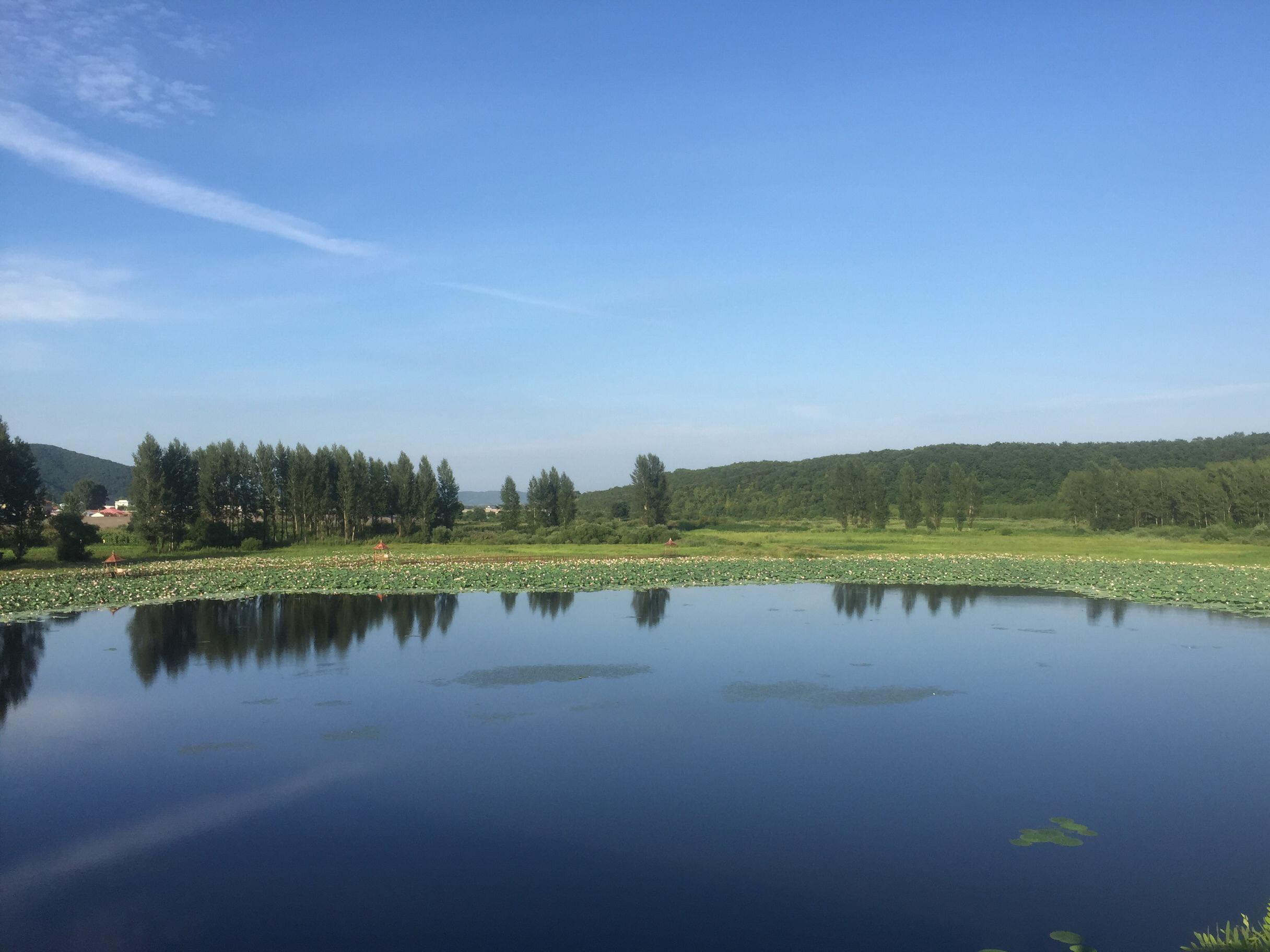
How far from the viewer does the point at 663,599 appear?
2912cm

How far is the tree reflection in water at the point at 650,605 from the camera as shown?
78.8 ft

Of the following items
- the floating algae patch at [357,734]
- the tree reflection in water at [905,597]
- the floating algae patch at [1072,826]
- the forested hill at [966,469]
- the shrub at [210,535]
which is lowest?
the floating algae patch at [1072,826]

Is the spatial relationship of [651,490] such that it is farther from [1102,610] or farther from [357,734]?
[357,734]

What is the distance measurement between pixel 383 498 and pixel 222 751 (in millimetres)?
59827

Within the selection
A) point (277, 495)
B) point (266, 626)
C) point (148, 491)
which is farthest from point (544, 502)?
point (266, 626)

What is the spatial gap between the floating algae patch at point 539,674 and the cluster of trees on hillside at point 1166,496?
6495 centimetres

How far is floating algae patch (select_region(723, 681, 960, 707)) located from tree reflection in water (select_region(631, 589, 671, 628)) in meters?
7.44

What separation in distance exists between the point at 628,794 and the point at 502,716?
4147mm

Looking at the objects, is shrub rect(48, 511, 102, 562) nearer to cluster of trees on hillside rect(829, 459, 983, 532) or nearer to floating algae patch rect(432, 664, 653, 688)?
floating algae patch rect(432, 664, 653, 688)

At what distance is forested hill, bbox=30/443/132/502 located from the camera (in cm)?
12381

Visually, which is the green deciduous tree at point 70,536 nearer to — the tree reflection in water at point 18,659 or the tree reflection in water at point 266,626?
the tree reflection in water at point 266,626

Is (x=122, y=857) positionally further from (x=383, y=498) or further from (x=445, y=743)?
(x=383, y=498)

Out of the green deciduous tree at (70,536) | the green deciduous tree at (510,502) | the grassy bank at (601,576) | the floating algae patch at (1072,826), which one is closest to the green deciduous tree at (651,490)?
the green deciduous tree at (510,502)

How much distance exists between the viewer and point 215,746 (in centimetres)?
1219
